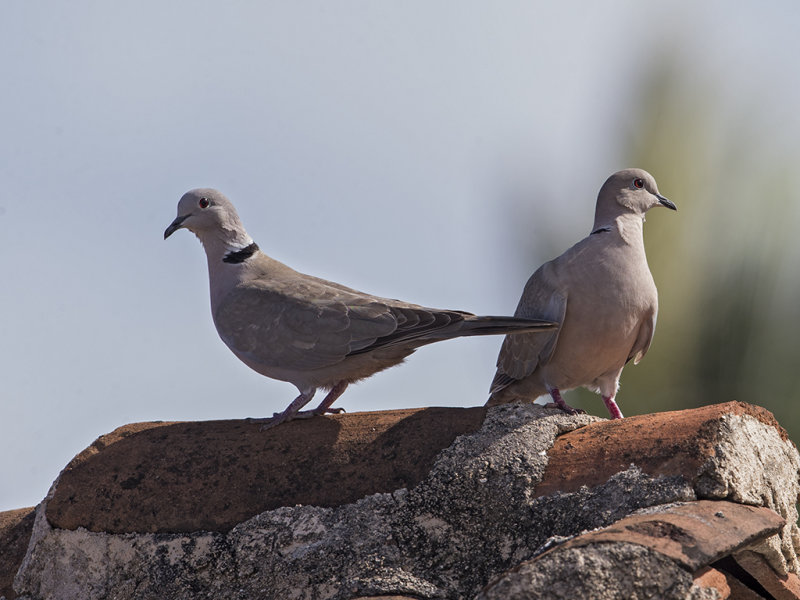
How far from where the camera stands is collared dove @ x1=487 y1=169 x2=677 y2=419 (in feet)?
16.5

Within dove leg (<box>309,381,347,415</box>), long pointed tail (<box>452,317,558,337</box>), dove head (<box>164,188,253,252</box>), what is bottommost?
dove leg (<box>309,381,347,415</box>)

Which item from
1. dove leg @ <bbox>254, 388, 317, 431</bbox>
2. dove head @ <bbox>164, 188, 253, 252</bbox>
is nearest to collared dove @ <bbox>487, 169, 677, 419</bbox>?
dove leg @ <bbox>254, 388, 317, 431</bbox>

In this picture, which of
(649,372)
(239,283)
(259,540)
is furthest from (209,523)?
(649,372)

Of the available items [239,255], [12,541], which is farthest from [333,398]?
[12,541]

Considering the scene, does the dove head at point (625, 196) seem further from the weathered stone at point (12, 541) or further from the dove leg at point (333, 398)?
the weathered stone at point (12, 541)

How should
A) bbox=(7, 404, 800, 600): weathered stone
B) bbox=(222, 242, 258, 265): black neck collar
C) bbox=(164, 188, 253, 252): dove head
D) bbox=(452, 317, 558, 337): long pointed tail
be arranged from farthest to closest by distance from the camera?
bbox=(164, 188, 253, 252): dove head → bbox=(222, 242, 258, 265): black neck collar → bbox=(452, 317, 558, 337): long pointed tail → bbox=(7, 404, 800, 600): weathered stone

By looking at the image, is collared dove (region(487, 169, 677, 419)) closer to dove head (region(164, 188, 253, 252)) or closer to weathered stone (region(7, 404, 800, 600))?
weathered stone (region(7, 404, 800, 600))

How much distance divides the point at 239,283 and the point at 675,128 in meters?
4.41

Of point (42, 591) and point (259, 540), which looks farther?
point (42, 591)

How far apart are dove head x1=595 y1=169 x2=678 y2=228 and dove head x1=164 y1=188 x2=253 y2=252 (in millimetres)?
1979

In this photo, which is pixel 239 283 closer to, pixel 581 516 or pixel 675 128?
pixel 581 516

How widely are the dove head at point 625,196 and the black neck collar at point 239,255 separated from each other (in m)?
1.92

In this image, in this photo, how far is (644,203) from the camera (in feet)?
18.0

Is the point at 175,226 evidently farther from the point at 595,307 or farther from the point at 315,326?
the point at 595,307
